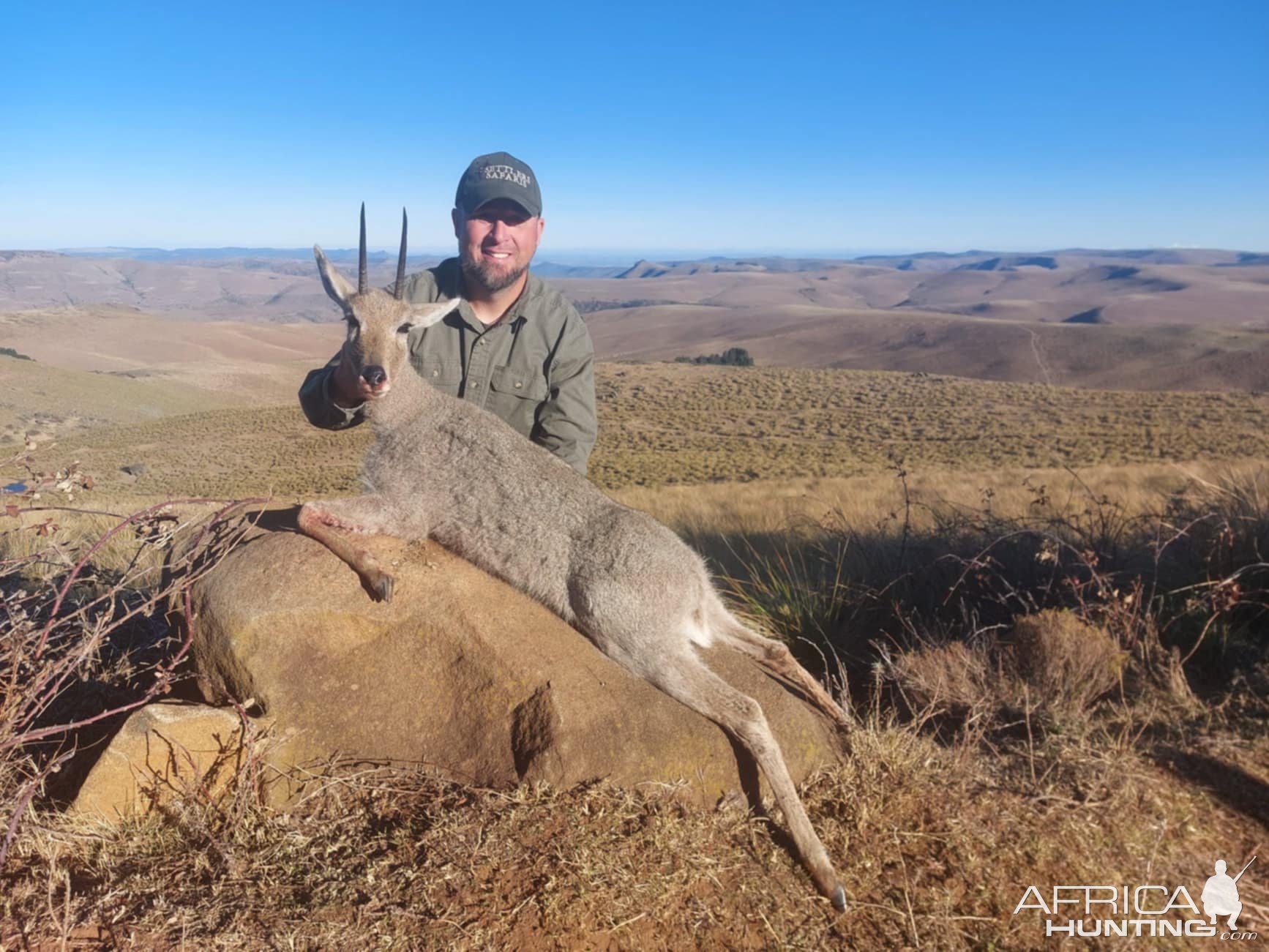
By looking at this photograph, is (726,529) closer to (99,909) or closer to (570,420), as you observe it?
(570,420)

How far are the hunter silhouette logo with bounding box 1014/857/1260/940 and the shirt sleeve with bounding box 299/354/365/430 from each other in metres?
5.40

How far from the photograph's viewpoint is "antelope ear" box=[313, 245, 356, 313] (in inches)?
207

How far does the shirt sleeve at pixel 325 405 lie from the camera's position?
5664mm

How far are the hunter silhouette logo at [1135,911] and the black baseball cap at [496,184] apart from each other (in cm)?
653

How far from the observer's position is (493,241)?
6.91 meters

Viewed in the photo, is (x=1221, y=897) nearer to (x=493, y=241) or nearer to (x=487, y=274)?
(x=487, y=274)

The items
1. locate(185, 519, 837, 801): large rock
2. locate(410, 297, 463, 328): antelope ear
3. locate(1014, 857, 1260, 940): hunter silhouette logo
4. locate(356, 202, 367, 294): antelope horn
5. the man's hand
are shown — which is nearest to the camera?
locate(1014, 857, 1260, 940): hunter silhouette logo

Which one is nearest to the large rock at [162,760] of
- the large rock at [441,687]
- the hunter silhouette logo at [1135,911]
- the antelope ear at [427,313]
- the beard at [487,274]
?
the large rock at [441,687]

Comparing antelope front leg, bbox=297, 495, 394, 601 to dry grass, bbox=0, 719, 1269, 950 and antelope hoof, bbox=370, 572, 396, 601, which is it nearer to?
antelope hoof, bbox=370, 572, 396, 601

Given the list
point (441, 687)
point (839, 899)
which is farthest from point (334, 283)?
point (839, 899)

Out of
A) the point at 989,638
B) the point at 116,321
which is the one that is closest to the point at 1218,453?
the point at 989,638

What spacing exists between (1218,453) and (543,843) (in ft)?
102

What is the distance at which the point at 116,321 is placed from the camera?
43.1 metres

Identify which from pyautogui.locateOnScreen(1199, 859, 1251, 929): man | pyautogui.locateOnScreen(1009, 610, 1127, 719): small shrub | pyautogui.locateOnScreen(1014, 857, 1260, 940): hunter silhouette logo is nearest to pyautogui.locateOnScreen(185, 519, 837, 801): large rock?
pyautogui.locateOnScreen(1014, 857, 1260, 940): hunter silhouette logo
